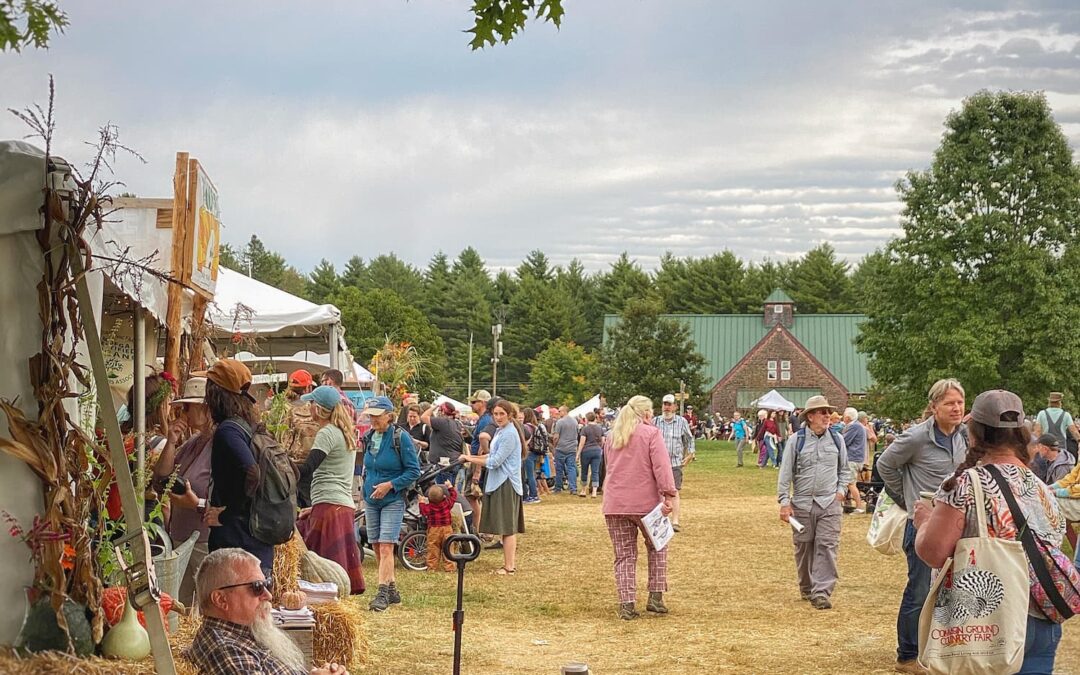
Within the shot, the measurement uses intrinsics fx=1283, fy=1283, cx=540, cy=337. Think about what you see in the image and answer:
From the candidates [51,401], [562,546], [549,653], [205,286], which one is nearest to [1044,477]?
[562,546]

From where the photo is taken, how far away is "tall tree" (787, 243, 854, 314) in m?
121

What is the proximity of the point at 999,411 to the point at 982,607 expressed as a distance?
76cm

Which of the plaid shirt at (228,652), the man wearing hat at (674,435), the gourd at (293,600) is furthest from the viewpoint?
the man wearing hat at (674,435)

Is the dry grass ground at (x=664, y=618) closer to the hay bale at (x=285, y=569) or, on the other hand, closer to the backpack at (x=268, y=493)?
the hay bale at (x=285, y=569)

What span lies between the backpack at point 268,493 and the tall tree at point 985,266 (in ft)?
154

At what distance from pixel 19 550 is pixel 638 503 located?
6.46m

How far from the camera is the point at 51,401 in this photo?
523cm

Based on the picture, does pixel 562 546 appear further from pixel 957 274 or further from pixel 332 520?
pixel 957 274

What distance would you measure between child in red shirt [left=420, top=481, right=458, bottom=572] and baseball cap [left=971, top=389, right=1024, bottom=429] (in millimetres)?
9242

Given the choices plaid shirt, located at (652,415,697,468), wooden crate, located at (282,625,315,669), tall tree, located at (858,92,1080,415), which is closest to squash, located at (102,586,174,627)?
wooden crate, located at (282,625,315,669)

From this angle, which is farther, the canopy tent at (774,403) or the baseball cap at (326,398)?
the canopy tent at (774,403)

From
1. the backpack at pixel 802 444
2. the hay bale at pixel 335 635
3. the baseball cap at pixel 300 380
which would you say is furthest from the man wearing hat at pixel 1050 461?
the hay bale at pixel 335 635

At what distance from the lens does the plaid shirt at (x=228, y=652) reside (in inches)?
177

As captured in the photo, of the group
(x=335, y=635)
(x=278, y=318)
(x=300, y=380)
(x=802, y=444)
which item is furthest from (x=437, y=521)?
(x=335, y=635)
